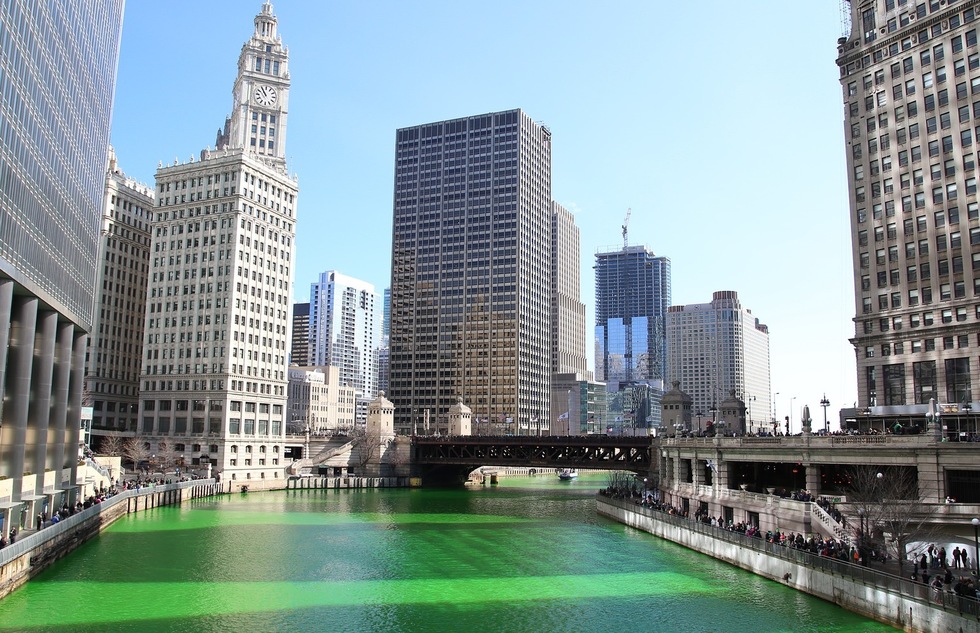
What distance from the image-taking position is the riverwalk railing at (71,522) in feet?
158

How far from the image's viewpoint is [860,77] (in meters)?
96.1

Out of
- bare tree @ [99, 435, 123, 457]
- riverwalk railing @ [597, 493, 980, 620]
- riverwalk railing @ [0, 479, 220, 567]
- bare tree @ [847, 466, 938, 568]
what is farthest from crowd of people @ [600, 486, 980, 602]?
bare tree @ [99, 435, 123, 457]

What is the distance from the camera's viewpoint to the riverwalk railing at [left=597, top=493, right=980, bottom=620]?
35594mm

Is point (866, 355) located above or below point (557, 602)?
above

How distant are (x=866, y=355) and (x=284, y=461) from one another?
350ft

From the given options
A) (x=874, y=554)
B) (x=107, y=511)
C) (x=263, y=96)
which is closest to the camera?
(x=874, y=554)

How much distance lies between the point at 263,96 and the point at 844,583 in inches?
6402

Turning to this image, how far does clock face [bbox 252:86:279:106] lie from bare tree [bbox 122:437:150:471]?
3110 inches

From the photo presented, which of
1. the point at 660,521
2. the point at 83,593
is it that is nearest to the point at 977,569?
the point at 660,521

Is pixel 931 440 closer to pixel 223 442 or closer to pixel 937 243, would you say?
pixel 937 243

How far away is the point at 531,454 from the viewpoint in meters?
149

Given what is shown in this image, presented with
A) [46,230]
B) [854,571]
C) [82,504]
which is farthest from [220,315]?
[854,571]

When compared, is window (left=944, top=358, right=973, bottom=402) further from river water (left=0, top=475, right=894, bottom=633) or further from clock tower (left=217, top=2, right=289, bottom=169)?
clock tower (left=217, top=2, right=289, bottom=169)

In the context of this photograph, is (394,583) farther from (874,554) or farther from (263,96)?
(263,96)
